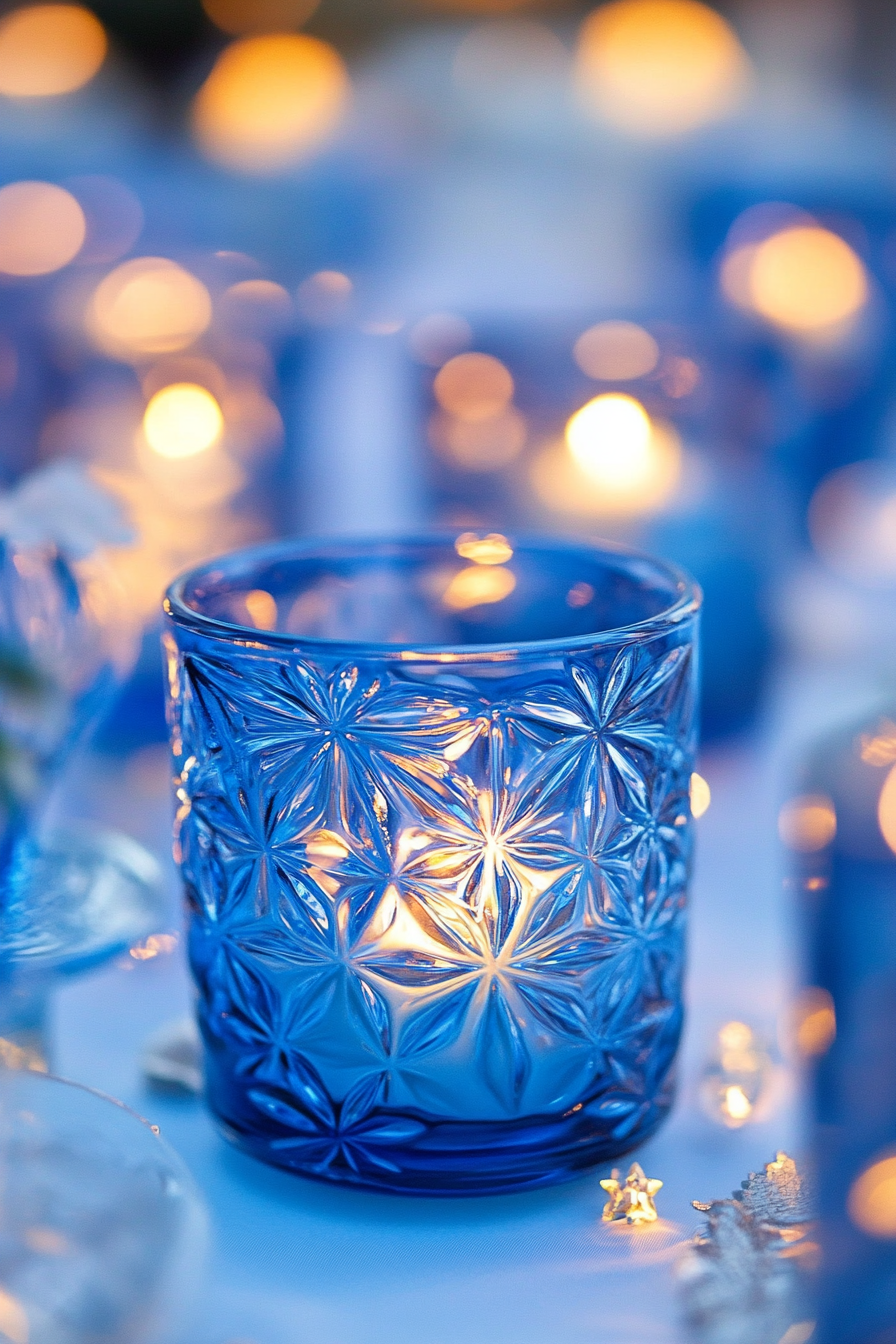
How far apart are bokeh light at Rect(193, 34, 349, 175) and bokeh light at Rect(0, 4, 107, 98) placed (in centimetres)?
15

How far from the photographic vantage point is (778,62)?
1450mm

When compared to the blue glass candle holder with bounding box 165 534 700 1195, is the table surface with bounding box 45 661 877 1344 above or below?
below

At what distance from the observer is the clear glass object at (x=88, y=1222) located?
29cm

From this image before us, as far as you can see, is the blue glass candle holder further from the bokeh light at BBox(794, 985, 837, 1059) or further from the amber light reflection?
the amber light reflection

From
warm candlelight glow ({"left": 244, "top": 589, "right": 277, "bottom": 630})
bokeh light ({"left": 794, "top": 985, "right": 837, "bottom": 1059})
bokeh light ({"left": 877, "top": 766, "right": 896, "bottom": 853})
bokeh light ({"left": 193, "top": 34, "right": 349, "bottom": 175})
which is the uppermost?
bokeh light ({"left": 193, "top": 34, "right": 349, "bottom": 175})

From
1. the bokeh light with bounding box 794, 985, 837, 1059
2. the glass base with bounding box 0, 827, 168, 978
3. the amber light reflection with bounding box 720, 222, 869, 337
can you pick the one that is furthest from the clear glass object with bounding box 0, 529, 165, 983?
the amber light reflection with bounding box 720, 222, 869, 337

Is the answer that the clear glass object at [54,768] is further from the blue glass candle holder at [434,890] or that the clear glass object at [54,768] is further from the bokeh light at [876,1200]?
the bokeh light at [876,1200]

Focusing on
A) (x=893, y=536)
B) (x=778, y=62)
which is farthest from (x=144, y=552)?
(x=778, y=62)

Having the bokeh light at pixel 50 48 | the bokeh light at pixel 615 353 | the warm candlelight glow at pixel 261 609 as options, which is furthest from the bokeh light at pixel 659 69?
the warm candlelight glow at pixel 261 609

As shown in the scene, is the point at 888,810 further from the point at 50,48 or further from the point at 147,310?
the point at 50,48

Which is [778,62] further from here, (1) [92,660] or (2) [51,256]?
(1) [92,660]

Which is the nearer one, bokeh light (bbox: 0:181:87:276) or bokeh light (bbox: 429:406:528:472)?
bokeh light (bbox: 429:406:528:472)

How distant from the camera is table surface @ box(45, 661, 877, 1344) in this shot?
33 centimetres

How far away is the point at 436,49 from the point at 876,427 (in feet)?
2.51
